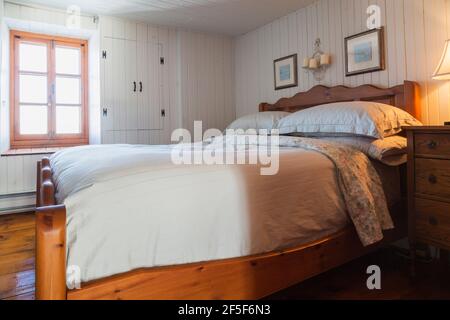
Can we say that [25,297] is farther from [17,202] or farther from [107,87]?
[107,87]

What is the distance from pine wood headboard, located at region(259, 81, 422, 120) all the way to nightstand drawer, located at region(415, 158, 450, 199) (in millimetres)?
627

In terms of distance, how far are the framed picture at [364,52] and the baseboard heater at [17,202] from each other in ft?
11.0

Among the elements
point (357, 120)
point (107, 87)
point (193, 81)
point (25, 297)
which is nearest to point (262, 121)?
point (357, 120)

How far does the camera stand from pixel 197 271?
43.6 inches

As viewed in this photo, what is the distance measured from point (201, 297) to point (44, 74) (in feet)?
10.6

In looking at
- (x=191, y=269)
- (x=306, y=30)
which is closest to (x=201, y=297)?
(x=191, y=269)

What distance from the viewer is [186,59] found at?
12.6 feet

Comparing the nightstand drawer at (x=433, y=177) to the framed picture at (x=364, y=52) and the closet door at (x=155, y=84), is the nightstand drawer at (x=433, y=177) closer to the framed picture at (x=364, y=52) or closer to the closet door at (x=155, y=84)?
the framed picture at (x=364, y=52)

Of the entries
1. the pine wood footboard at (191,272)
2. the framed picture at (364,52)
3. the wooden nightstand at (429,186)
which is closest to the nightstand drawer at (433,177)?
the wooden nightstand at (429,186)

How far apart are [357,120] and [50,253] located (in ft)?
5.70

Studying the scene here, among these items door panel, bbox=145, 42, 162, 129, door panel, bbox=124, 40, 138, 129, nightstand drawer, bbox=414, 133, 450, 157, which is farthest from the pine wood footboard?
door panel, bbox=145, 42, 162, 129

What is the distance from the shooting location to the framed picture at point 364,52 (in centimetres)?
238

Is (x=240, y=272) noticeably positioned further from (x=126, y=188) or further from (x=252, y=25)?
(x=252, y=25)

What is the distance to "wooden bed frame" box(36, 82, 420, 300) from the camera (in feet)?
2.85
